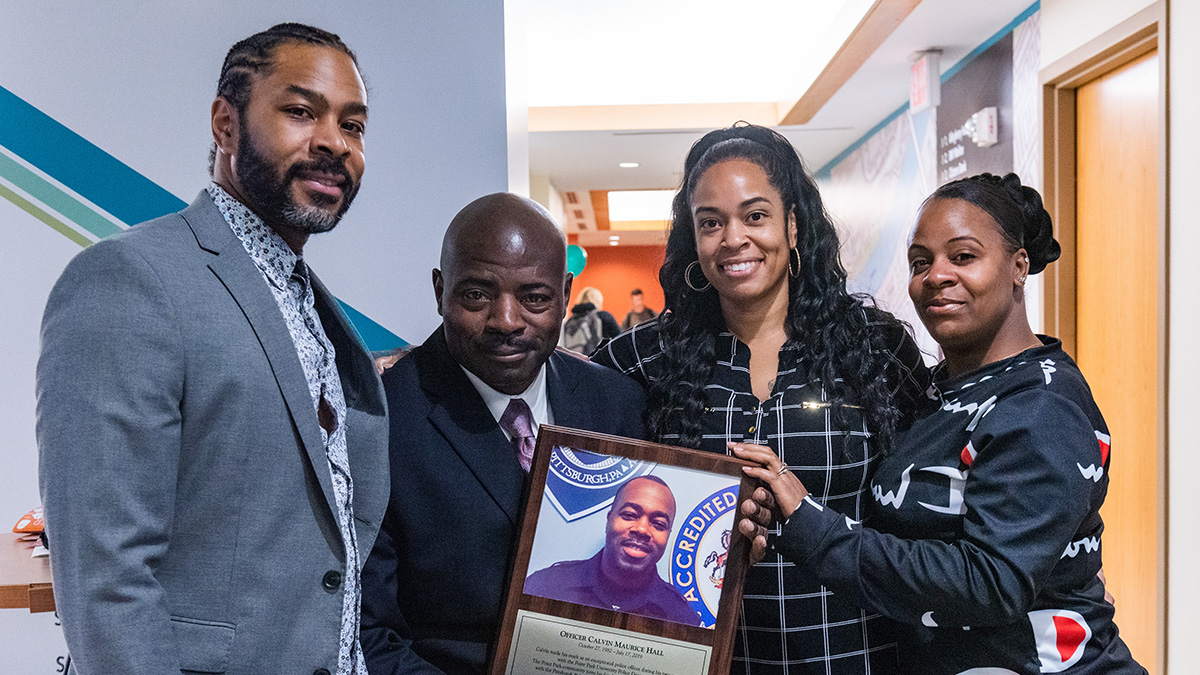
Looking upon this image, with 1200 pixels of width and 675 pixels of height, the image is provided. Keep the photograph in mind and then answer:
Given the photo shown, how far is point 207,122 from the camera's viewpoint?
3.01 meters

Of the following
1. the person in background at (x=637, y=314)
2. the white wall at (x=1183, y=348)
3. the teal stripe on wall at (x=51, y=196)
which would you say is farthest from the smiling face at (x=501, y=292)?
the person in background at (x=637, y=314)

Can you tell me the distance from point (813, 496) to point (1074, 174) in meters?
3.75

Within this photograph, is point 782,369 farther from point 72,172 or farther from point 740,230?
point 72,172

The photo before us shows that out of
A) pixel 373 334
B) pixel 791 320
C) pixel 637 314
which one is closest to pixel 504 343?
pixel 791 320

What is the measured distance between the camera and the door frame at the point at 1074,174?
11.3 ft

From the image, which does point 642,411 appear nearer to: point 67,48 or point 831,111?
point 67,48

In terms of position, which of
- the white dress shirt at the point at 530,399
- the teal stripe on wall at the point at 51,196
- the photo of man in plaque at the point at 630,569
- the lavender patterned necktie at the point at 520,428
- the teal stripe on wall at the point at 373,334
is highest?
the teal stripe on wall at the point at 51,196

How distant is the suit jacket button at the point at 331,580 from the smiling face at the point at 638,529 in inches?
18.5

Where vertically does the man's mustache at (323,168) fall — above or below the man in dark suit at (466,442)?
above

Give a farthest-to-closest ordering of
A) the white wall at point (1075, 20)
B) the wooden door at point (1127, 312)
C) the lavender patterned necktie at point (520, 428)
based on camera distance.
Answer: the white wall at point (1075, 20), the wooden door at point (1127, 312), the lavender patterned necktie at point (520, 428)

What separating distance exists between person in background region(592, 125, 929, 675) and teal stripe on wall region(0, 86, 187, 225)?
202 centimetres

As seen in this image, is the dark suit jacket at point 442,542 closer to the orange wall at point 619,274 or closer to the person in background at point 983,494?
the person in background at point 983,494

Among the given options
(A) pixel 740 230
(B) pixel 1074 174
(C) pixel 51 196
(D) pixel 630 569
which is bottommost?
(D) pixel 630 569

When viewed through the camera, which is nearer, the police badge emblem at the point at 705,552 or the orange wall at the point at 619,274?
the police badge emblem at the point at 705,552
